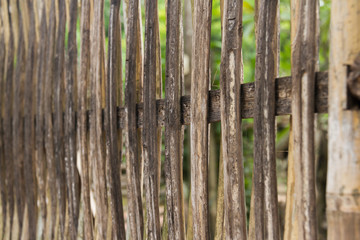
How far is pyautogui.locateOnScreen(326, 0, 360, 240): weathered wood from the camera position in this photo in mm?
1023

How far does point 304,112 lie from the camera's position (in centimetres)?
112

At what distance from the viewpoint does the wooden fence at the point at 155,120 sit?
1107mm

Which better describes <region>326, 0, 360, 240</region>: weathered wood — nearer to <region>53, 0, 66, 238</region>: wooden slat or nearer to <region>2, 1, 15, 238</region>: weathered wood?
<region>53, 0, 66, 238</region>: wooden slat

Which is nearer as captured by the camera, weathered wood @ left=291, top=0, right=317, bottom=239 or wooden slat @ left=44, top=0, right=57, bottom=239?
weathered wood @ left=291, top=0, right=317, bottom=239

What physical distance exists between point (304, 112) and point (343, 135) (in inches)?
4.7

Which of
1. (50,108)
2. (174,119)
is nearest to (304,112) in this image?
(174,119)

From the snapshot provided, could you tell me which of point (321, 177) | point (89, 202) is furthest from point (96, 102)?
point (321, 177)

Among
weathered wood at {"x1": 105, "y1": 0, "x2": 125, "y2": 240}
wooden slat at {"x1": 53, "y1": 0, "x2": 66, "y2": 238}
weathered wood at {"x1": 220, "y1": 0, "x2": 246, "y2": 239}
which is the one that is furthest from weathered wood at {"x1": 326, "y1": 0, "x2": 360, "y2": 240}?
wooden slat at {"x1": 53, "y1": 0, "x2": 66, "y2": 238}

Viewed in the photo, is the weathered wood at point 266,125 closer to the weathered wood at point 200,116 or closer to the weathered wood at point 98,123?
the weathered wood at point 200,116

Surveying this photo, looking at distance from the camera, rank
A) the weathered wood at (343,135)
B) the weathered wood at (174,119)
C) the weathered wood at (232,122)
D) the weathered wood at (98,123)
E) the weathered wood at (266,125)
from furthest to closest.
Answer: the weathered wood at (98,123) → the weathered wood at (174,119) → the weathered wood at (232,122) → the weathered wood at (266,125) → the weathered wood at (343,135)

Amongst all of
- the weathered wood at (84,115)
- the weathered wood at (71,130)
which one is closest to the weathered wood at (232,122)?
the weathered wood at (84,115)

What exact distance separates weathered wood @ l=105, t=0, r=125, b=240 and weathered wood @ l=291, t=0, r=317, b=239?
2.78ft

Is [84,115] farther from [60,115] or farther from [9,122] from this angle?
[9,122]

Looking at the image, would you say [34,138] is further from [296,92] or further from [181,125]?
[296,92]
